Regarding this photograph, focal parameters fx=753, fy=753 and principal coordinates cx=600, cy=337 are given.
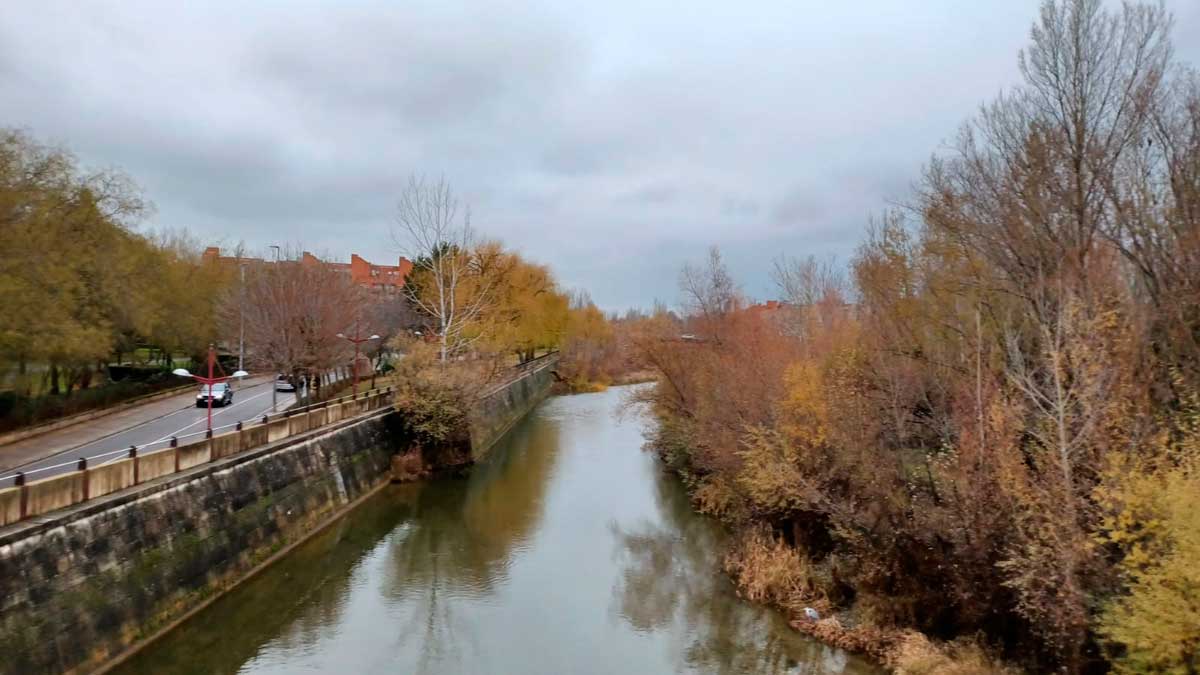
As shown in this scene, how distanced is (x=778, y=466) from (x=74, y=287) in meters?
21.1

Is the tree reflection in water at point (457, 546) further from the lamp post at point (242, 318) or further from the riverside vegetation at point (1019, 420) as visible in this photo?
the lamp post at point (242, 318)

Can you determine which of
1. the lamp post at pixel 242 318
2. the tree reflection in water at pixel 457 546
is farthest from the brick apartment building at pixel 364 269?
the tree reflection in water at pixel 457 546

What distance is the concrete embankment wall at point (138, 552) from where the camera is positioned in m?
10.2

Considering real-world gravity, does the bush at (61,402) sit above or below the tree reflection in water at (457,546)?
above

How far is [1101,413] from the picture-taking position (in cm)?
976

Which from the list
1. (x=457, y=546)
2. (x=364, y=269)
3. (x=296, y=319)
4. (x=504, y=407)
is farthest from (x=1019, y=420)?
(x=364, y=269)

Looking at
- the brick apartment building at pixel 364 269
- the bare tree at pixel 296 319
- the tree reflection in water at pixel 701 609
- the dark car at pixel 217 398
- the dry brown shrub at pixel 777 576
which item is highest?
the brick apartment building at pixel 364 269

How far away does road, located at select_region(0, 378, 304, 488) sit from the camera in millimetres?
18406

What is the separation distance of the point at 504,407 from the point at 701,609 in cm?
2621

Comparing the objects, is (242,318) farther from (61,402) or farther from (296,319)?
(61,402)

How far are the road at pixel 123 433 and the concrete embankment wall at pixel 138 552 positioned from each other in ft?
5.15

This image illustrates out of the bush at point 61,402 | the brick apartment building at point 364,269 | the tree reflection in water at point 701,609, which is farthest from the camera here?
the brick apartment building at point 364,269

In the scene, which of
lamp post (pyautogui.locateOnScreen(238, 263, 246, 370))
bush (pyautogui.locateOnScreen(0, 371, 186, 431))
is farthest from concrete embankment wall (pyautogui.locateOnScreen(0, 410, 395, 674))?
lamp post (pyautogui.locateOnScreen(238, 263, 246, 370))

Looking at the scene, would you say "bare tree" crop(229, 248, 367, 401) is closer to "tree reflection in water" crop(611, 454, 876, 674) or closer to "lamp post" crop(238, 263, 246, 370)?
"lamp post" crop(238, 263, 246, 370)
